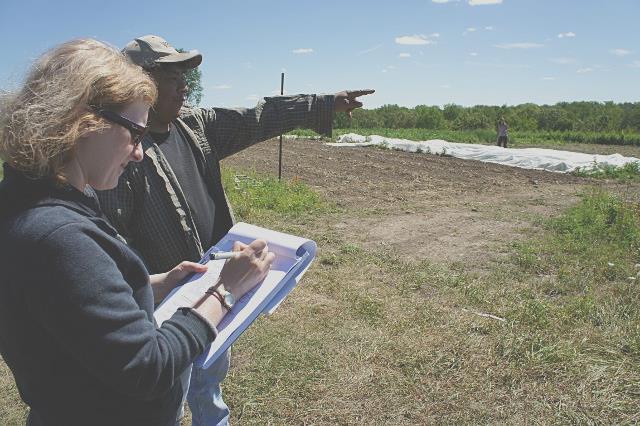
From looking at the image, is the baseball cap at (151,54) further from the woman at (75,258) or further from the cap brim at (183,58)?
the woman at (75,258)

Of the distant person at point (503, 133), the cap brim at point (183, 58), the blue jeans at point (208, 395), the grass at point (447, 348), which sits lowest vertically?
the grass at point (447, 348)

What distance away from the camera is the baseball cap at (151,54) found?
1.83 metres

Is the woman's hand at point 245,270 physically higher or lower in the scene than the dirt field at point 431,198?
higher

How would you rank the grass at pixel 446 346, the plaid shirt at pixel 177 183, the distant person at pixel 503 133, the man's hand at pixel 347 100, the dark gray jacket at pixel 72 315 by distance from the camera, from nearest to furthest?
1. the dark gray jacket at pixel 72 315
2. the plaid shirt at pixel 177 183
3. the man's hand at pixel 347 100
4. the grass at pixel 446 346
5. the distant person at pixel 503 133

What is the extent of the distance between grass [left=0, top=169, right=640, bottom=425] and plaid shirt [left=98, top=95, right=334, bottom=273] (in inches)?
52.3

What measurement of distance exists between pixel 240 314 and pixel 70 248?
20.0 inches

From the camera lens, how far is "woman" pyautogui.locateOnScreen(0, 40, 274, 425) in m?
0.89

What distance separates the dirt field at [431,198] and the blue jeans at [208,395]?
12.7 ft

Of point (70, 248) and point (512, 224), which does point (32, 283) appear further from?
point (512, 224)

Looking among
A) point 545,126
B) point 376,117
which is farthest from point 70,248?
point 376,117

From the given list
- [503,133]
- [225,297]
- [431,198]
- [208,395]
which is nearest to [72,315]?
[225,297]

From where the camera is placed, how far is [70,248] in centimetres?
88

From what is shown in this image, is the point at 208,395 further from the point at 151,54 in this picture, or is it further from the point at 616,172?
the point at 616,172

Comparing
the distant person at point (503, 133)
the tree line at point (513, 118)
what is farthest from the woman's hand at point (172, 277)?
the tree line at point (513, 118)
